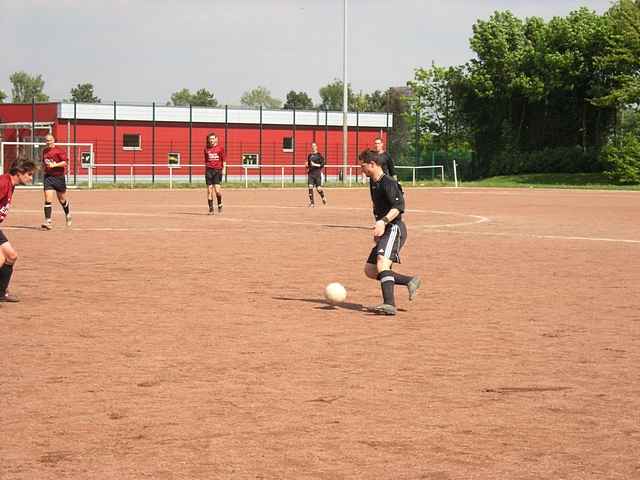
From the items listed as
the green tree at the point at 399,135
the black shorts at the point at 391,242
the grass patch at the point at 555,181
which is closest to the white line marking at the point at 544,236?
Result: the black shorts at the point at 391,242

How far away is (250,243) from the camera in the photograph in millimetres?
19203

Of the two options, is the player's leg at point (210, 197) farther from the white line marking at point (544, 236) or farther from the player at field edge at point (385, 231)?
the player at field edge at point (385, 231)

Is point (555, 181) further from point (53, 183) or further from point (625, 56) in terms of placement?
point (53, 183)

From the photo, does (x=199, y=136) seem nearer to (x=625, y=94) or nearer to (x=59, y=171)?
(x=625, y=94)

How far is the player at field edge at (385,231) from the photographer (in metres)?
10.9

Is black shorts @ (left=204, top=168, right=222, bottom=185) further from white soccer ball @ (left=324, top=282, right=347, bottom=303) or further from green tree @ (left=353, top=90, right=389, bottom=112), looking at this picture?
green tree @ (left=353, top=90, right=389, bottom=112)

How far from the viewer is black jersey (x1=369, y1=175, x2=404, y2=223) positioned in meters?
11.1

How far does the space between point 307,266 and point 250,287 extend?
2.61 metres

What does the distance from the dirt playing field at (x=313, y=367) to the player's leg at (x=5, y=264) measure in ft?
0.81

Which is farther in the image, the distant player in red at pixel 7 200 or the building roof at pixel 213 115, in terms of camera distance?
the building roof at pixel 213 115

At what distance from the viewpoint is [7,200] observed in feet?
37.1

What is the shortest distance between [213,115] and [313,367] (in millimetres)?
61667

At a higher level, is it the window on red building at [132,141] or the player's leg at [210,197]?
the window on red building at [132,141]

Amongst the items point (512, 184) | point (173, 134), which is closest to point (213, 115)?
point (173, 134)
